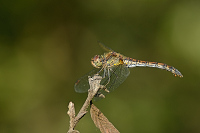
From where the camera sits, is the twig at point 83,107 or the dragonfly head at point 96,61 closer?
the twig at point 83,107

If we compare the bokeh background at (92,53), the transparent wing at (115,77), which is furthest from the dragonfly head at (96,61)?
the bokeh background at (92,53)

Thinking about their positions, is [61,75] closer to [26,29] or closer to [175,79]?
[26,29]

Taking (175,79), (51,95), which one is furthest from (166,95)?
(51,95)

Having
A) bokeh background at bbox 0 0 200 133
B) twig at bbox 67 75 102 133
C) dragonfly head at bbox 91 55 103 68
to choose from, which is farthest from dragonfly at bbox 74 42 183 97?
twig at bbox 67 75 102 133

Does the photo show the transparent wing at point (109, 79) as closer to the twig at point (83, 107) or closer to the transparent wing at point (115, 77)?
the transparent wing at point (115, 77)

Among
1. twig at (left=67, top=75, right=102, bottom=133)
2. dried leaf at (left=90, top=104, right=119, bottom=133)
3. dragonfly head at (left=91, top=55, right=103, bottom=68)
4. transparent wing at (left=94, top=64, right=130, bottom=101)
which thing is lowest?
dried leaf at (left=90, top=104, right=119, bottom=133)

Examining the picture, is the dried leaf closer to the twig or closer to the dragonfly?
the twig

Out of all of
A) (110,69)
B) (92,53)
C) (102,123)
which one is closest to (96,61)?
(110,69)

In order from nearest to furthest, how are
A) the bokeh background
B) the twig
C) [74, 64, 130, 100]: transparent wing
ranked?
the twig < [74, 64, 130, 100]: transparent wing < the bokeh background
